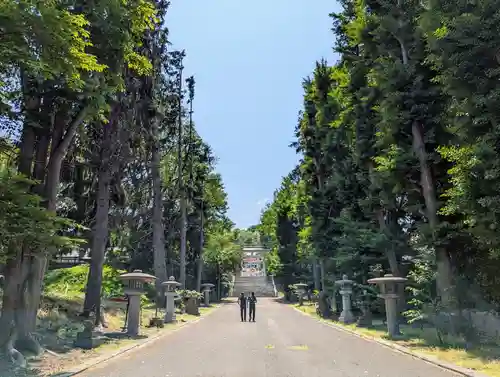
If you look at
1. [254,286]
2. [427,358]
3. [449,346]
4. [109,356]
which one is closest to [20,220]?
[109,356]

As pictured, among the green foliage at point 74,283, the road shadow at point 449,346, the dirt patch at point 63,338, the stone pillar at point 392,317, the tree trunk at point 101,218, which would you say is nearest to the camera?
the dirt patch at point 63,338

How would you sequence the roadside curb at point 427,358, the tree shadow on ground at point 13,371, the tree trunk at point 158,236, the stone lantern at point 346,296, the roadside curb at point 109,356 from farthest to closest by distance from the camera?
the tree trunk at point 158,236 < the stone lantern at point 346,296 < the roadside curb at point 109,356 < the roadside curb at point 427,358 < the tree shadow on ground at point 13,371

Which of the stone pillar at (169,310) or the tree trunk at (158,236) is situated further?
the tree trunk at (158,236)

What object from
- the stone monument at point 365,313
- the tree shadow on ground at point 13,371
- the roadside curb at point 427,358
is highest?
the stone monument at point 365,313

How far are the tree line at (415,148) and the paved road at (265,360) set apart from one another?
11.6 ft

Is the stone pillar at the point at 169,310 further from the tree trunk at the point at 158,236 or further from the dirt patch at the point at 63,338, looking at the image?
the tree trunk at the point at 158,236

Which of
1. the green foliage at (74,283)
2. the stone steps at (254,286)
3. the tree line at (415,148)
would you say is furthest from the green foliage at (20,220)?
the stone steps at (254,286)

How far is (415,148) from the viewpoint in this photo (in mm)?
16594

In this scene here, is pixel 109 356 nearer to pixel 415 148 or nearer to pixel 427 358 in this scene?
pixel 427 358

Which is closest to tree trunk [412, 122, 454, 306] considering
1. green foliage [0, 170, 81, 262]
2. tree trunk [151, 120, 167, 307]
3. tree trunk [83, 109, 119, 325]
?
green foliage [0, 170, 81, 262]

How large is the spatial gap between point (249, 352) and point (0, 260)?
6.56 metres

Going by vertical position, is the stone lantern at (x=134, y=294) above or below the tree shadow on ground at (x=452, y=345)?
above

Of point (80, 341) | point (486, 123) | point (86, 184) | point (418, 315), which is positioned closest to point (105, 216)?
point (86, 184)

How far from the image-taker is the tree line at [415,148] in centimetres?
1028
